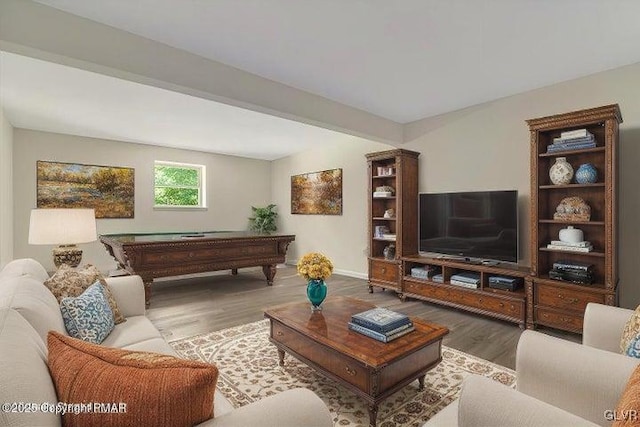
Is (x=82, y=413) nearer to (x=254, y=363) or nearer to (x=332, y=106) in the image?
(x=254, y=363)

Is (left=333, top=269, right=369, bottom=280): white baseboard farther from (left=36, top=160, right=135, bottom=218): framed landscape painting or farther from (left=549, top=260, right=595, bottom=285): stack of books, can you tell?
(left=36, top=160, right=135, bottom=218): framed landscape painting

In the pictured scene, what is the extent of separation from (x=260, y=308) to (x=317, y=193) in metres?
3.10

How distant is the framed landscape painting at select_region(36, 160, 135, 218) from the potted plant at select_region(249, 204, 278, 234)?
2.46m

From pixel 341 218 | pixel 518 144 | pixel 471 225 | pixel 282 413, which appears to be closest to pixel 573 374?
pixel 282 413

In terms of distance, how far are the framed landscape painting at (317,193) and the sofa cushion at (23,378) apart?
5172 mm

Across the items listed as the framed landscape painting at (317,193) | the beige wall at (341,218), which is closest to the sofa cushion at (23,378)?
the beige wall at (341,218)

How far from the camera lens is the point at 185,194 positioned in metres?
6.55

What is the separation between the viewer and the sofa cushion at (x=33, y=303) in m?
1.27

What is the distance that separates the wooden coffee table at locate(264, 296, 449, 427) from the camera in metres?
1.68

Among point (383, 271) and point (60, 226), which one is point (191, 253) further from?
point (383, 271)

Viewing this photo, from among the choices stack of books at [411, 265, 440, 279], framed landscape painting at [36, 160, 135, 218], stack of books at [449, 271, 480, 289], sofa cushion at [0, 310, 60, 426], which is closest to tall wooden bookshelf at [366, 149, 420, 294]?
stack of books at [411, 265, 440, 279]

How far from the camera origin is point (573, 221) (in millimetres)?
2955

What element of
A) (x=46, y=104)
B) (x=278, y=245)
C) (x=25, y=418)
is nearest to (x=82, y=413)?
(x=25, y=418)

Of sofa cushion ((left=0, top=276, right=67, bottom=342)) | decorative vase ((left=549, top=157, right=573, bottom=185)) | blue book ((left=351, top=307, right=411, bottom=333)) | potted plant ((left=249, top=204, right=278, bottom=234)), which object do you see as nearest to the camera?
sofa cushion ((left=0, top=276, right=67, bottom=342))
